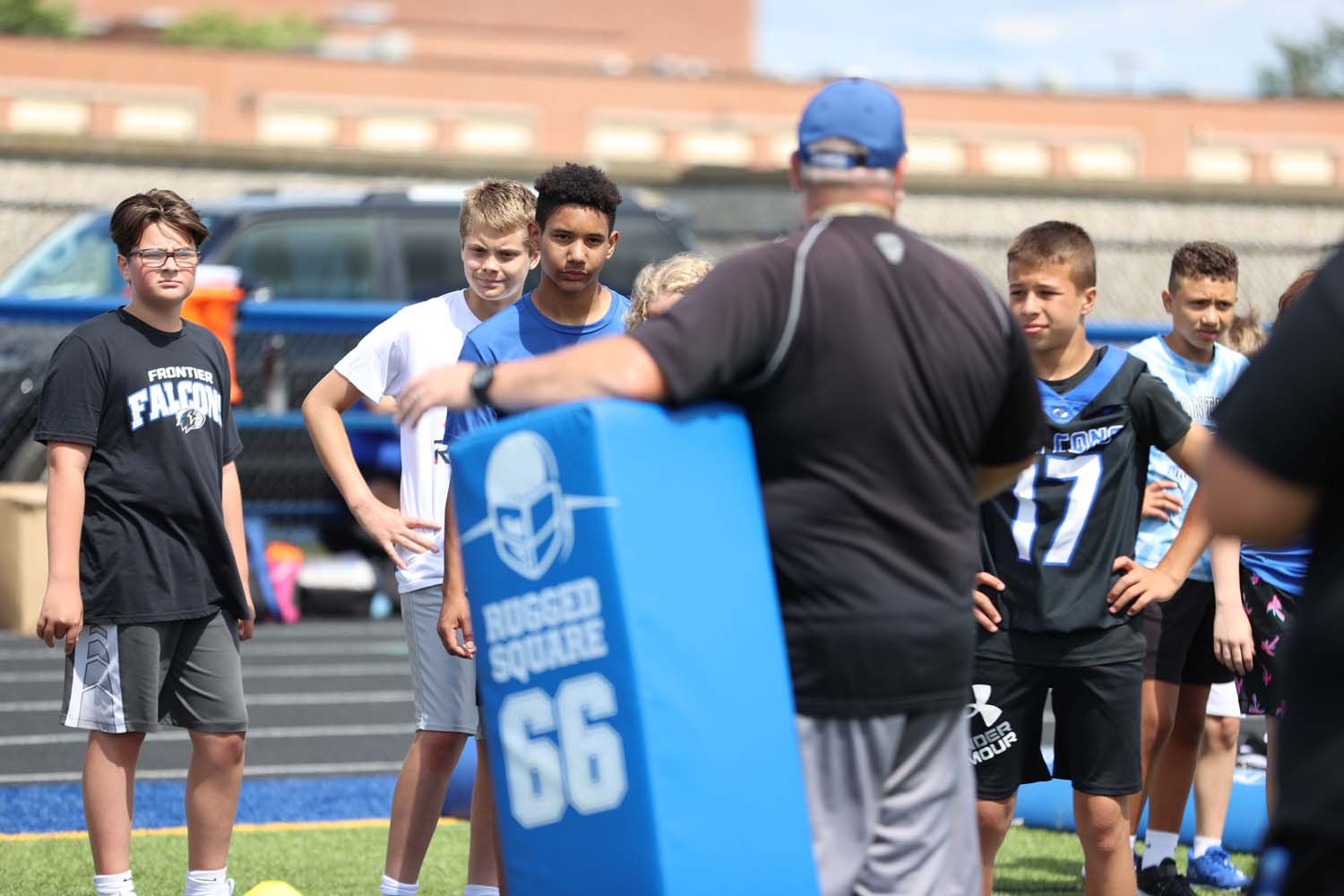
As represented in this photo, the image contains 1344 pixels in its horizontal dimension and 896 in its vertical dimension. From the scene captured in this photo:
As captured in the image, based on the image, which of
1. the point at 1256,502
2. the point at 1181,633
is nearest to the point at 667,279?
the point at 1256,502

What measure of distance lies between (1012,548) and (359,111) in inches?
2166

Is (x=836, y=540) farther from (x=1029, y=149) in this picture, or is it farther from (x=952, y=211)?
(x=1029, y=149)

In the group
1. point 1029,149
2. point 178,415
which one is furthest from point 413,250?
point 1029,149

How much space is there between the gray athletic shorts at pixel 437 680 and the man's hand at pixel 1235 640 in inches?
90.4

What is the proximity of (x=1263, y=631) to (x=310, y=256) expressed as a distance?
923cm

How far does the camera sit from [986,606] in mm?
4586

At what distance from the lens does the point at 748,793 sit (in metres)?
3.03

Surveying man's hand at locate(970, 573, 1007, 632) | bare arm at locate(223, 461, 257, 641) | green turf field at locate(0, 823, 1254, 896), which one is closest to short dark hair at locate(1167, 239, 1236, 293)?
man's hand at locate(970, 573, 1007, 632)

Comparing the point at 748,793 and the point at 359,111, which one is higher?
the point at 359,111

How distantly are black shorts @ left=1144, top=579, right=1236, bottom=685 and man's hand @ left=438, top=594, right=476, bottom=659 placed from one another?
2.38 m

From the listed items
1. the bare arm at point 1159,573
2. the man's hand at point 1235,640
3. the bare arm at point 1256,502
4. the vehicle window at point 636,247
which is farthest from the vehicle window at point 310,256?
the bare arm at point 1256,502

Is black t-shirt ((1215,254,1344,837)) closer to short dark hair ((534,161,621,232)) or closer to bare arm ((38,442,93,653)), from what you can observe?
short dark hair ((534,161,621,232))

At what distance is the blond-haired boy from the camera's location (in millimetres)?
4879

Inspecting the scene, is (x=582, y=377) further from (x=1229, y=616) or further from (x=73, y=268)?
(x=73, y=268)
